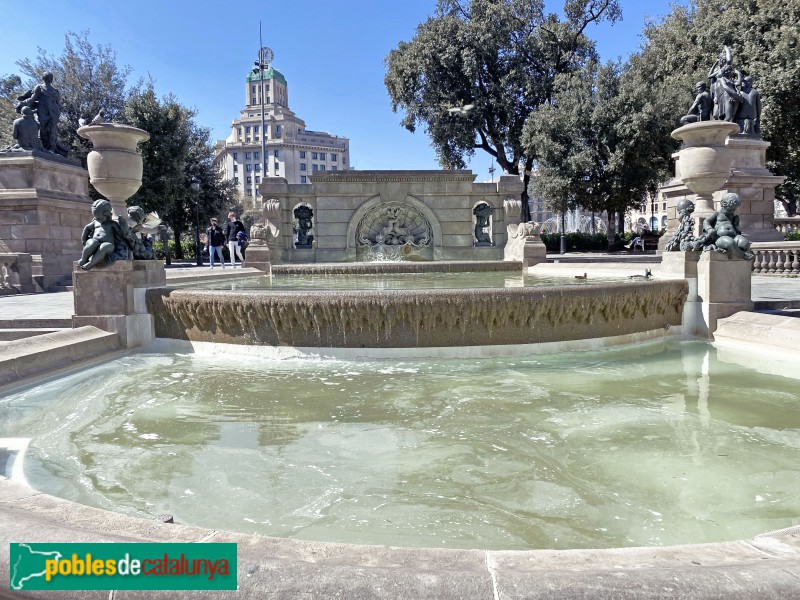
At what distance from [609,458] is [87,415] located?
13.7 ft

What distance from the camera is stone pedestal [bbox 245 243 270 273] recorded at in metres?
16.1

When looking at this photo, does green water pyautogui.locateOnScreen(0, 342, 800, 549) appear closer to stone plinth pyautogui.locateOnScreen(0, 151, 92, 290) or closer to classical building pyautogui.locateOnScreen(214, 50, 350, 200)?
stone plinth pyautogui.locateOnScreen(0, 151, 92, 290)

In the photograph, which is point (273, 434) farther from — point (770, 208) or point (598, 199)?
point (598, 199)

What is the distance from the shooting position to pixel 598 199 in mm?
28641

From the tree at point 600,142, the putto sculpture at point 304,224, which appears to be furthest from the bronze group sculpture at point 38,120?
the tree at point 600,142

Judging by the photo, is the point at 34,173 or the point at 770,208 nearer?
the point at 34,173

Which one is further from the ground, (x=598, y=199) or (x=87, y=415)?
(x=598, y=199)

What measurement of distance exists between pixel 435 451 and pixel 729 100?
59.2 feet

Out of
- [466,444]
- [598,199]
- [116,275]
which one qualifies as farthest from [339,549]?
[598,199]

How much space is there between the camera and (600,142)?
2730cm

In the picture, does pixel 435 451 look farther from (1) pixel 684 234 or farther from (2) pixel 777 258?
(2) pixel 777 258

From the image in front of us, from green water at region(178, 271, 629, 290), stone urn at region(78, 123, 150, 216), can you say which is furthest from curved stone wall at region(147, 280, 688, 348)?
stone urn at region(78, 123, 150, 216)

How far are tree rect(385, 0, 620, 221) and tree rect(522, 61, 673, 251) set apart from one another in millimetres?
2805

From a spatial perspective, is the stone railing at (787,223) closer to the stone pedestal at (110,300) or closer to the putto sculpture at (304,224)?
the putto sculpture at (304,224)
